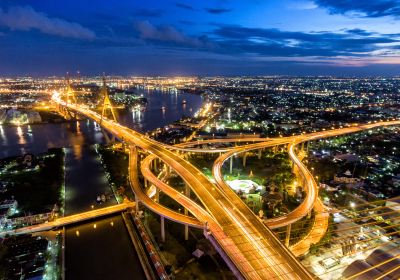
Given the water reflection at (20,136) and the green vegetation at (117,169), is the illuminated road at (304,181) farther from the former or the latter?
the water reflection at (20,136)

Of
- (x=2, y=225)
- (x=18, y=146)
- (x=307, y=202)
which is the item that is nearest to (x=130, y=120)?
(x=18, y=146)

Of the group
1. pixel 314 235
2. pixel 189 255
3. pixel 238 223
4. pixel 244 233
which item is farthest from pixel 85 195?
pixel 314 235

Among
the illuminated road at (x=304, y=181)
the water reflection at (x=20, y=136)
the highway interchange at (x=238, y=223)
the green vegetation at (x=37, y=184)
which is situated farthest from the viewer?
the water reflection at (x=20, y=136)

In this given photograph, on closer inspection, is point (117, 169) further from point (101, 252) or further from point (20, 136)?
point (20, 136)

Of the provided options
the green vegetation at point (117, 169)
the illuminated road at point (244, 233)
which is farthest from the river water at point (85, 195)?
the illuminated road at point (244, 233)

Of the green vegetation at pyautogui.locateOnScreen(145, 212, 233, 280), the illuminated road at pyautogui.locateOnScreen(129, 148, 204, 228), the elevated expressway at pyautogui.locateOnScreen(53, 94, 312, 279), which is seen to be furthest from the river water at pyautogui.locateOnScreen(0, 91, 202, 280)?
the elevated expressway at pyautogui.locateOnScreen(53, 94, 312, 279)

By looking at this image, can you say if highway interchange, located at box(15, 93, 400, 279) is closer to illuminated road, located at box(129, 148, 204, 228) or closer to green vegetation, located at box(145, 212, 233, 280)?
illuminated road, located at box(129, 148, 204, 228)
